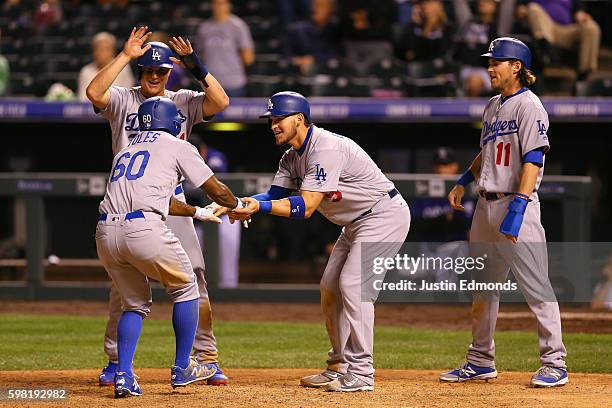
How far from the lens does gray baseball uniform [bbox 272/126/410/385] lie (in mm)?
→ 6188

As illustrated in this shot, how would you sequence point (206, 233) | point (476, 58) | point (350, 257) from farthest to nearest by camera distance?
point (476, 58) → point (206, 233) → point (350, 257)

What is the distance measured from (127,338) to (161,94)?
1.50m

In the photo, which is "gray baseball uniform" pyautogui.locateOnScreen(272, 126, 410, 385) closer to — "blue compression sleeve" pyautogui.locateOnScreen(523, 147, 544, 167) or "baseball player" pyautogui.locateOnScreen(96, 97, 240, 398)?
"baseball player" pyautogui.locateOnScreen(96, 97, 240, 398)

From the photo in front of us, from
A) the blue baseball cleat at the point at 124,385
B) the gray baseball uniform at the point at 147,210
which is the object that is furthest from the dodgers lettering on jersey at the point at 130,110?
the blue baseball cleat at the point at 124,385

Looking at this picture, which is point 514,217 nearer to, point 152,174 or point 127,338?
point 152,174

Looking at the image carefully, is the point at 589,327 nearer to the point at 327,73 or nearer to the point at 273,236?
the point at 273,236

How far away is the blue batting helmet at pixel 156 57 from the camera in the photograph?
21.0 ft

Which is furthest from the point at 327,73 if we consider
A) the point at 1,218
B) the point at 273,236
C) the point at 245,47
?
the point at 1,218

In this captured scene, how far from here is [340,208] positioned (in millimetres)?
6426

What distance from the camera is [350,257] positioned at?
6324 millimetres

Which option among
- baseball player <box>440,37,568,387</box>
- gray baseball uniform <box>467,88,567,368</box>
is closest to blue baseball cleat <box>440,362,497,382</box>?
baseball player <box>440,37,568,387</box>

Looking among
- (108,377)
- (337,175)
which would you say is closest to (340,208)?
(337,175)

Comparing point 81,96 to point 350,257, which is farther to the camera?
point 81,96

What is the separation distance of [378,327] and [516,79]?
4.18 metres
